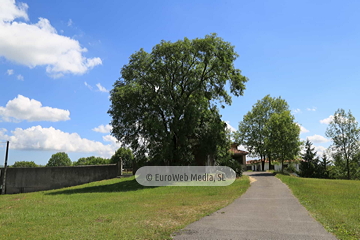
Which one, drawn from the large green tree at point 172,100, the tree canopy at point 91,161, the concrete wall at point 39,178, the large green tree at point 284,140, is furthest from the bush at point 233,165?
the tree canopy at point 91,161

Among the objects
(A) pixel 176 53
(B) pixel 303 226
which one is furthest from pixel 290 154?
(B) pixel 303 226

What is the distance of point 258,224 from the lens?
29.0 ft

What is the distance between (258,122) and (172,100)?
35.7m

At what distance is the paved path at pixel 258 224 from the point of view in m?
7.52

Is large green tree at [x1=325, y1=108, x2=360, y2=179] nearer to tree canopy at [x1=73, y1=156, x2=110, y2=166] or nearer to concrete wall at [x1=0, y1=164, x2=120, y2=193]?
concrete wall at [x1=0, y1=164, x2=120, y2=193]


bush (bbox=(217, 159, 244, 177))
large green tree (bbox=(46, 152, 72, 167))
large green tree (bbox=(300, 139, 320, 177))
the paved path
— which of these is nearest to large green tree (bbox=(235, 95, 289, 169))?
large green tree (bbox=(300, 139, 320, 177))

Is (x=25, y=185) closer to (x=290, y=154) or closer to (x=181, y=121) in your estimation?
(x=181, y=121)

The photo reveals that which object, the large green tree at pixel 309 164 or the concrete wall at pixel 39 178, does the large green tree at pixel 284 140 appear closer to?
the large green tree at pixel 309 164

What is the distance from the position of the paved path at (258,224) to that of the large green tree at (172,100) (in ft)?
45.1

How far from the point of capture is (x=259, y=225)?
869 centimetres

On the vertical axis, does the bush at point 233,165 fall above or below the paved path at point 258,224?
above

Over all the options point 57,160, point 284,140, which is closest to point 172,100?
point 284,140

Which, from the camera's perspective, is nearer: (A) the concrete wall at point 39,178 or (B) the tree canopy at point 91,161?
(A) the concrete wall at point 39,178

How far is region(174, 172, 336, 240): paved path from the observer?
752 cm
